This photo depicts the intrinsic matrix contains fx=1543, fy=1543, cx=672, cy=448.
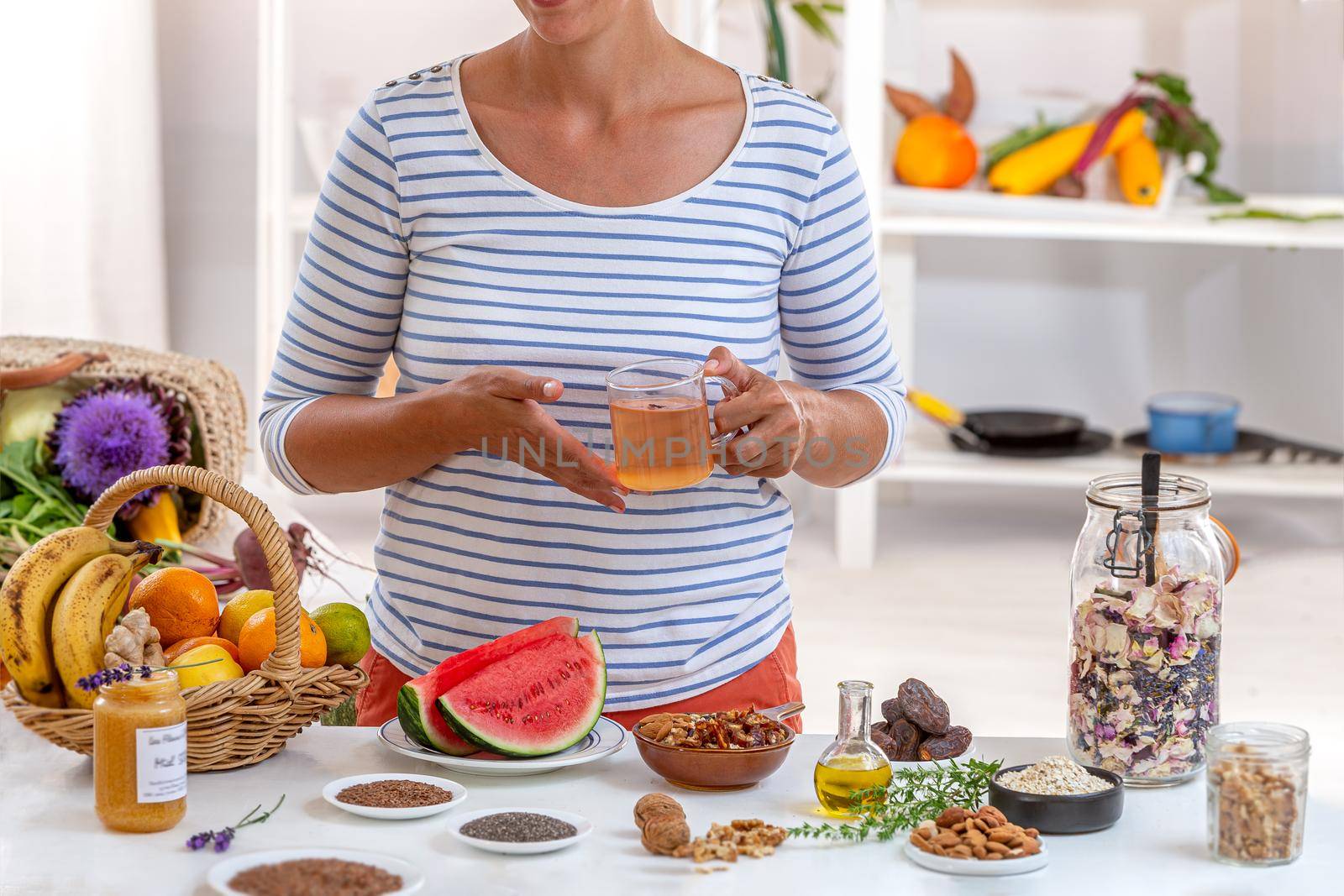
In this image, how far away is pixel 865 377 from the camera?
4.95ft

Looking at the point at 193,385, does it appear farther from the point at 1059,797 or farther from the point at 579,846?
the point at 1059,797

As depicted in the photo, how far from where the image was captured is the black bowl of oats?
1127mm

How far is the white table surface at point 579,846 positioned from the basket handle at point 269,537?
0.33 ft

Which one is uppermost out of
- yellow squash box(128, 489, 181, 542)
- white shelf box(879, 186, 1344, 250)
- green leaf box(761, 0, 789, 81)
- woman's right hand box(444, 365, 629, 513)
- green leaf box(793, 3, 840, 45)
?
green leaf box(793, 3, 840, 45)

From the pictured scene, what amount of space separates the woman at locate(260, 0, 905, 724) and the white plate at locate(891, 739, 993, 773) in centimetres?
21

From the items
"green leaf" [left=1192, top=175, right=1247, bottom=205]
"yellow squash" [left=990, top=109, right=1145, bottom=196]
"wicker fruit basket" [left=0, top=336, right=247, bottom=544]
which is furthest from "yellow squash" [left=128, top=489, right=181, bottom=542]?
"green leaf" [left=1192, top=175, right=1247, bottom=205]

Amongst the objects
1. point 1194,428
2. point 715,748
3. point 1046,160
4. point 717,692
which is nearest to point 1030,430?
point 1194,428

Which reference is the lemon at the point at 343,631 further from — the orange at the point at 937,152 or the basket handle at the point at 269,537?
the orange at the point at 937,152

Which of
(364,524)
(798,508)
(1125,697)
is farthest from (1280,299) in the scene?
(1125,697)

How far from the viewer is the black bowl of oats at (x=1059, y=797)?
1127 millimetres

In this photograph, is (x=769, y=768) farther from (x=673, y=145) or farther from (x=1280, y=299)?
(x=1280, y=299)

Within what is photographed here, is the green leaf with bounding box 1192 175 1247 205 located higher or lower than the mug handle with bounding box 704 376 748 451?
higher

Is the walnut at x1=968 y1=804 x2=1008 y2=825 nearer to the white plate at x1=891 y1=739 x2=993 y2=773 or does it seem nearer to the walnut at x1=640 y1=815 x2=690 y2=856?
the white plate at x1=891 y1=739 x2=993 y2=773

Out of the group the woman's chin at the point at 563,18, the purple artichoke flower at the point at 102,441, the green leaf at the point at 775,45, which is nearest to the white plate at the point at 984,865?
the woman's chin at the point at 563,18
